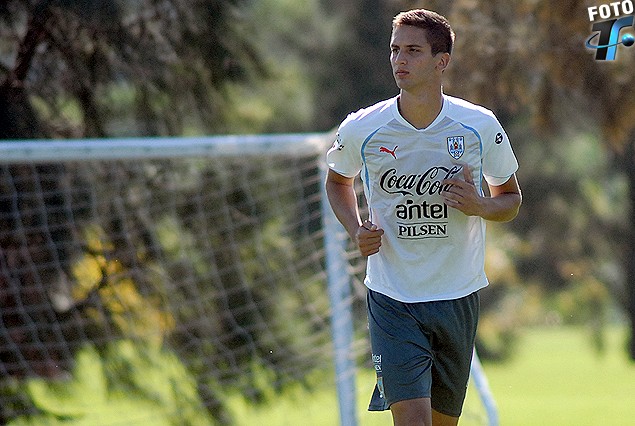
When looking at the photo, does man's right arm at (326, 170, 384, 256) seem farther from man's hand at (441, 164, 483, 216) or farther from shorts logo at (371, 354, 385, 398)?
shorts logo at (371, 354, 385, 398)

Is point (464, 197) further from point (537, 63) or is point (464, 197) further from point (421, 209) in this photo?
point (537, 63)

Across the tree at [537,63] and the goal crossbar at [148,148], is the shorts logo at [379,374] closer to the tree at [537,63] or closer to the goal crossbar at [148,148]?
the goal crossbar at [148,148]

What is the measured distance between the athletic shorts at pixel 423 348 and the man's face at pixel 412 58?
86cm

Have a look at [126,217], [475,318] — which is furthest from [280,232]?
[475,318]

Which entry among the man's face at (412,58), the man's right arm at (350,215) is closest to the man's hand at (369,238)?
the man's right arm at (350,215)

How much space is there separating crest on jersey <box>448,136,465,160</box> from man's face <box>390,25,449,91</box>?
0.80 ft

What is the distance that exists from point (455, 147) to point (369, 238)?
0.50m

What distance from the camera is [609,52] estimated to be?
9.35 m

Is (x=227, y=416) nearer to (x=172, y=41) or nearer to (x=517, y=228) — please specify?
(x=172, y=41)

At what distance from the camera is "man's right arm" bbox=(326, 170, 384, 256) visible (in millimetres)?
4230

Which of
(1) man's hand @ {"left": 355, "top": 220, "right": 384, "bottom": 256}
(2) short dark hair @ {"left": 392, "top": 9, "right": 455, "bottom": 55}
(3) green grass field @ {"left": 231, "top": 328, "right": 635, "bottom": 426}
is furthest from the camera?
(3) green grass field @ {"left": 231, "top": 328, "right": 635, "bottom": 426}

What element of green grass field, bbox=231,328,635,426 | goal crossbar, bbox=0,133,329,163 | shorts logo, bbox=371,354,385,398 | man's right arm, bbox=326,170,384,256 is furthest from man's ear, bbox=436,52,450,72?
green grass field, bbox=231,328,635,426

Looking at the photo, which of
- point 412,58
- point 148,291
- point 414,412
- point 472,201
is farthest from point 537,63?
point 414,412

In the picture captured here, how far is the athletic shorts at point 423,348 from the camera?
14.2ft
